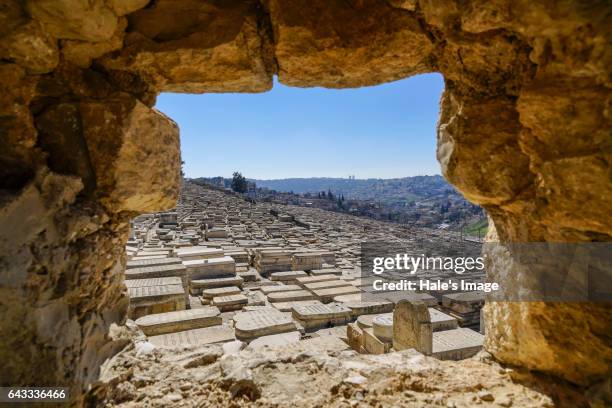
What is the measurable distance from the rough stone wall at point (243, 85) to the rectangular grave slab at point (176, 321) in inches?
121

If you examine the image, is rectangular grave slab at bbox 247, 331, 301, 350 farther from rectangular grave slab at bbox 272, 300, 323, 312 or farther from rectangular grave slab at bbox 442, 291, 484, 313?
rectangular grave slab at bbox 442, 291, 484, 313

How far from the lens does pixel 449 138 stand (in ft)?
7.16

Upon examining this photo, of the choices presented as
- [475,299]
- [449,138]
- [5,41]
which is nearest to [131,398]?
[5,41]

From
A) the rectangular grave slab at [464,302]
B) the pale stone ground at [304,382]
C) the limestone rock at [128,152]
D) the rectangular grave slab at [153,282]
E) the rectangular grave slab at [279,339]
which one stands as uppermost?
the limestone rock at [128,152]

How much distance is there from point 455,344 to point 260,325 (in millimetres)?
3026

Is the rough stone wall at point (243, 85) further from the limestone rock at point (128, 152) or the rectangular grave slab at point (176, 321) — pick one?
the rectangular grave slab at point (176, 321)

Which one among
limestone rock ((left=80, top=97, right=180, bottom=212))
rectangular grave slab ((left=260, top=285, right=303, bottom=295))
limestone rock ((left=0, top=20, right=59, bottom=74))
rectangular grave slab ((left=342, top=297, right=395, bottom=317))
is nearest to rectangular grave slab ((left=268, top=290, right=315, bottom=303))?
rectangular grave slab ((left=260, top=285, right=303, bottom=295))

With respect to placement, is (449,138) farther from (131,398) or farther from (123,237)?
(131,398)

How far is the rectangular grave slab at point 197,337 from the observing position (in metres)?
4.83

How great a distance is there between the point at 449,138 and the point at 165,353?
94.5 inches

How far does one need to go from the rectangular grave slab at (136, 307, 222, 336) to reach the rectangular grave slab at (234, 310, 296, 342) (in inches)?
16.2

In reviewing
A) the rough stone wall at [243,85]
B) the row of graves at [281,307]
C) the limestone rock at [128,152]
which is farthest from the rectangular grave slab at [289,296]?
the limestone rock at [128,152]

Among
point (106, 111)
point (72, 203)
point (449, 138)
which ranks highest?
point (106, 111)

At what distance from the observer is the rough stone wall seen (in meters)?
1.67
